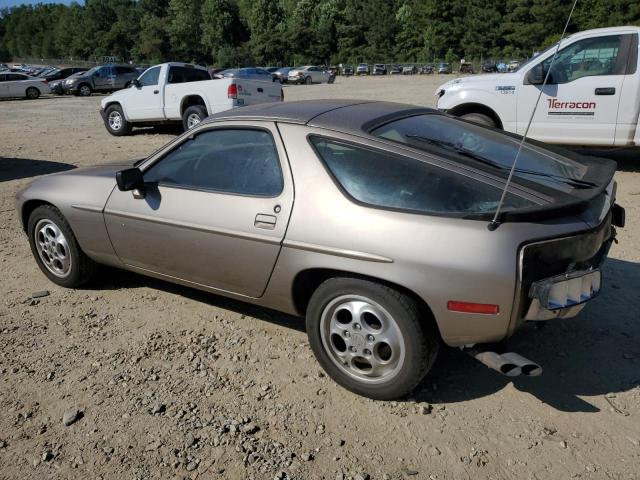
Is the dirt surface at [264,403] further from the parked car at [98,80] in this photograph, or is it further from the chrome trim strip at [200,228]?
the parked car at [98,80]

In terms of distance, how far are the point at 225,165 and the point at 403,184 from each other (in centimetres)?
128

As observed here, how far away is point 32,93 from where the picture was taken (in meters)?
30.1

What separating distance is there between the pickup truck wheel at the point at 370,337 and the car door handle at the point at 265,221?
1.51 ft

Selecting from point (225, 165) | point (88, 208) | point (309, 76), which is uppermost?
point (225, 165)

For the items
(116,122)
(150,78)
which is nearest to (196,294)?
(150,78)

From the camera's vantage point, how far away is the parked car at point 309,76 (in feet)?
158

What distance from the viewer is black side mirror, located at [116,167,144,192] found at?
145 inches

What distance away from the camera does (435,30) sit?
85.4m

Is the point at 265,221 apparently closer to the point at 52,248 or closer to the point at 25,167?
the point at 52,248

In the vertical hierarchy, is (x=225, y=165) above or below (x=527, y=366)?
above

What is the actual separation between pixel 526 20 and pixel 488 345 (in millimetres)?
80682

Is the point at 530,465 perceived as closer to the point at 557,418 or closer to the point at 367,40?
the point at 557,418

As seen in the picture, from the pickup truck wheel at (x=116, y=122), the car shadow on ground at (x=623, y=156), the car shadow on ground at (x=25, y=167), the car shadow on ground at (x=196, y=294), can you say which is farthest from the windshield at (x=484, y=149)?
the pickup truck wheel at (x=116, y=122)

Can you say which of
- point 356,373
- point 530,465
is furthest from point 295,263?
point 530,465
